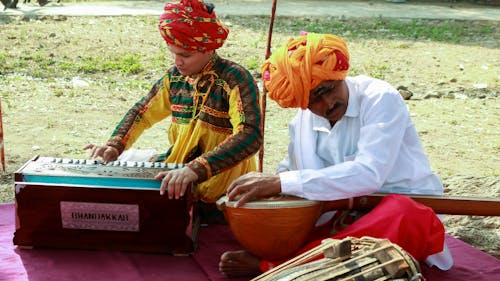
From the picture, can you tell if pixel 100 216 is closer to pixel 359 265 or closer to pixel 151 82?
pixel 359 265

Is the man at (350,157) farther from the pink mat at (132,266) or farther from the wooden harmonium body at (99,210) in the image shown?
the wooden harmonium body at (99,210)

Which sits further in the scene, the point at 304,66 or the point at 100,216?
the point at 100,216

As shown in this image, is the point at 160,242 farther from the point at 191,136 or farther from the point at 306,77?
the point at 306,77

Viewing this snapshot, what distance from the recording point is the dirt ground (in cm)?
625

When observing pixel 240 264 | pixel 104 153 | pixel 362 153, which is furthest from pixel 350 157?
pixel 104 153

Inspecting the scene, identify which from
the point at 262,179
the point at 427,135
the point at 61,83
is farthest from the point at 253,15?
the point at 262,179

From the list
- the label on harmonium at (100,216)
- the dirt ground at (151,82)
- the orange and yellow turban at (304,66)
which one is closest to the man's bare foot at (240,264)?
the label on harmonium at (100,216)

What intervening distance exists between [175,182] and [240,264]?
1.59 ft

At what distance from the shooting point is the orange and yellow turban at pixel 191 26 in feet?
13.1

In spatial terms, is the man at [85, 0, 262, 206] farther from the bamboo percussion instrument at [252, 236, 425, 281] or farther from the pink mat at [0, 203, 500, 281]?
the bamboo percussion instrument at [252, 236, 425, 281]

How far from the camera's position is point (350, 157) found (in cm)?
373

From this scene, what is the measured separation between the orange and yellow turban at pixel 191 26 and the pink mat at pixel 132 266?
3.38 ft

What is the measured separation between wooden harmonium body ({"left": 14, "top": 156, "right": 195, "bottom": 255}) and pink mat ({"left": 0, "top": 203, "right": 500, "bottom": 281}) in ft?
0.16

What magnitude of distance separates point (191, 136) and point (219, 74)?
367mm
